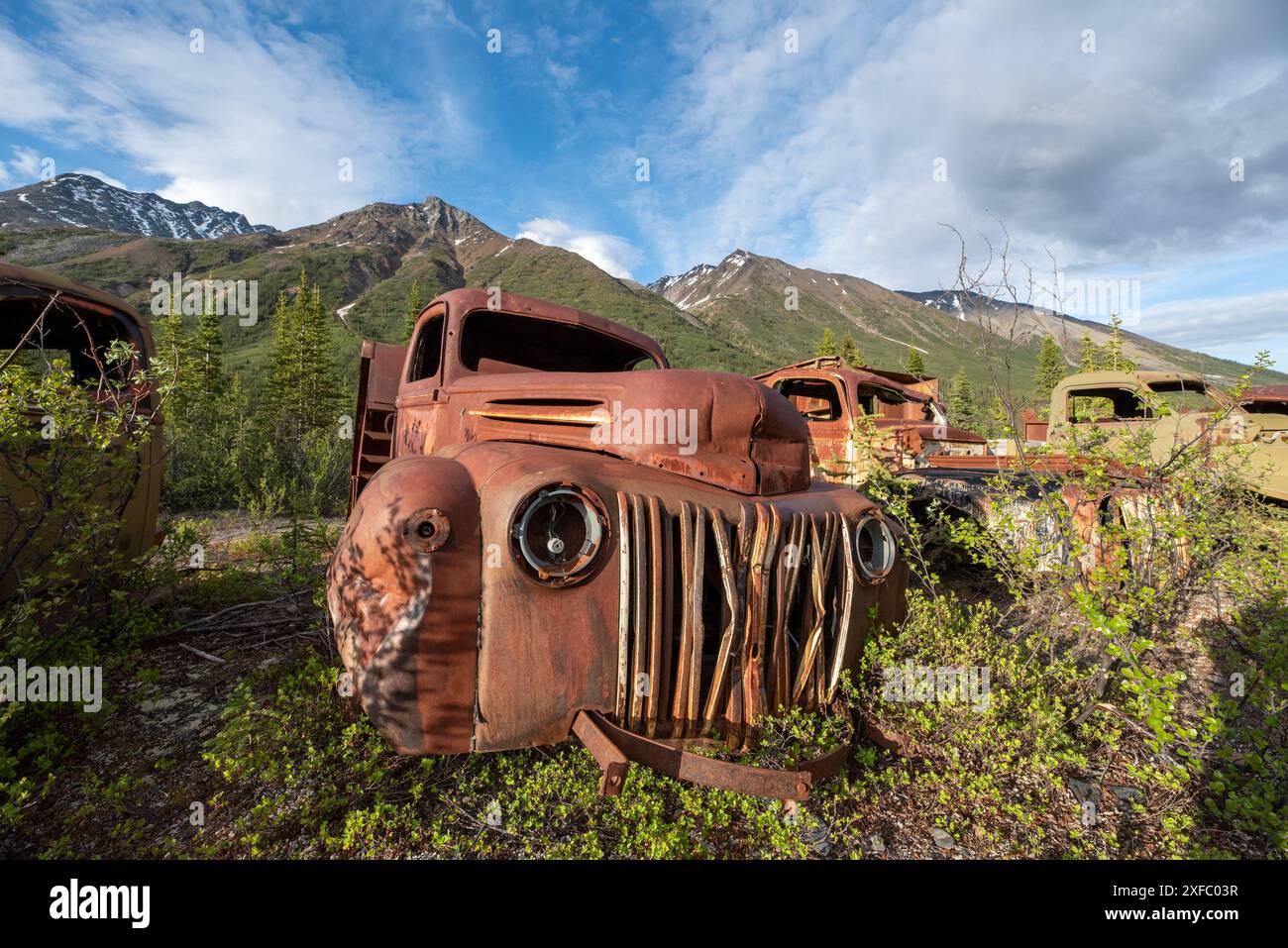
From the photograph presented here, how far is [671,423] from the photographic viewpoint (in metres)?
2.77

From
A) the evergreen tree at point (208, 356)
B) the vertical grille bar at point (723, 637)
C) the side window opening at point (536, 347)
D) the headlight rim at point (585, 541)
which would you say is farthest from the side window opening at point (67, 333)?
the evergreen tree at point (208, 356)

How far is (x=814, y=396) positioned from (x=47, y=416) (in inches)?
278

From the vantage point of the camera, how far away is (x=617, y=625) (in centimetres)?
232

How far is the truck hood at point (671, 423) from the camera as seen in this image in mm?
2773

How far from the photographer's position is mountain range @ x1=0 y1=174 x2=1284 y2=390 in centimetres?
9144

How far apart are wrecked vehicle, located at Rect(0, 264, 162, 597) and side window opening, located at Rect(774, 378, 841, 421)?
6.14m

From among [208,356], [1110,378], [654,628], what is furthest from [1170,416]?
[208,356]

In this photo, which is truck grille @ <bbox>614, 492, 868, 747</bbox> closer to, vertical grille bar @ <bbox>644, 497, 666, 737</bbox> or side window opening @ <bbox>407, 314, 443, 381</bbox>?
vertical grille bar @ <bbox>644, 497, 666, 737</bbox>

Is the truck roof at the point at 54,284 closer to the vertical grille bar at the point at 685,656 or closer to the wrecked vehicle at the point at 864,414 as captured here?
the vertical grille bar at the point at 685,656

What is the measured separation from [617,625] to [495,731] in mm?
627

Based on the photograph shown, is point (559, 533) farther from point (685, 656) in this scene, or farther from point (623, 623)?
point (685, 656)

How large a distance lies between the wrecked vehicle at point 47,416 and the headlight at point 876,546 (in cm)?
410
